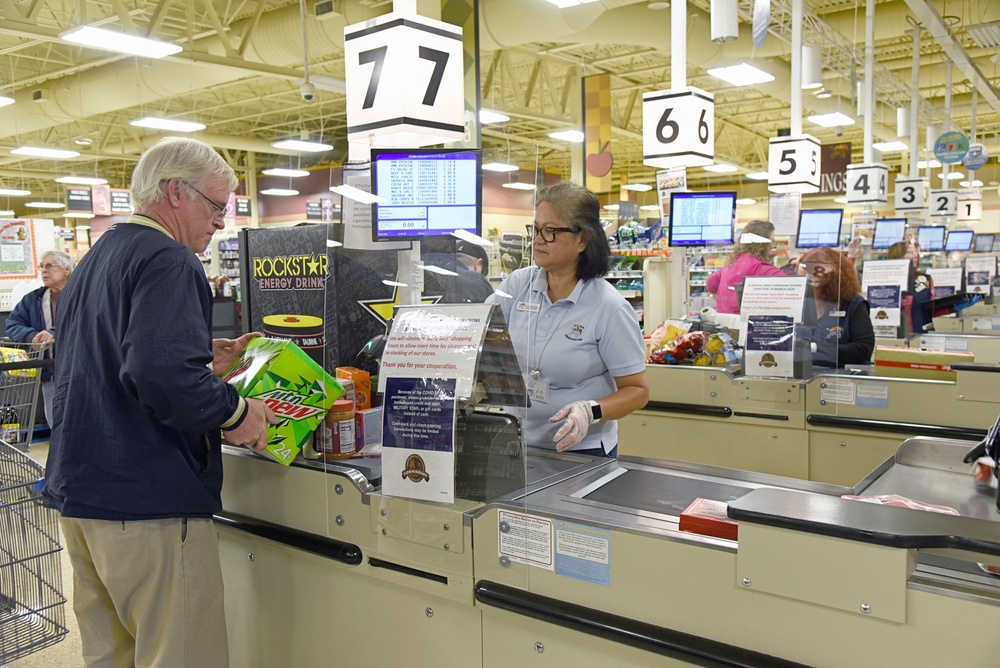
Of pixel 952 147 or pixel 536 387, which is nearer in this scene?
pixel 536 387

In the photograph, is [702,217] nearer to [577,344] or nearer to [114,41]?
[577,344]

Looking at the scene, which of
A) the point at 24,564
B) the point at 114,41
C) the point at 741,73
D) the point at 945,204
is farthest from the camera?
the point at 945,204

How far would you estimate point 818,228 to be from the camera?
9070mm

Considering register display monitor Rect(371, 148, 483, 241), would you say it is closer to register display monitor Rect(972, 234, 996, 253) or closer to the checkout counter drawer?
the checkout counter drawer

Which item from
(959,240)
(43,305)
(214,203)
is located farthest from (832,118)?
(214,203)

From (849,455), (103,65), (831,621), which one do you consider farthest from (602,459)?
(103,65)

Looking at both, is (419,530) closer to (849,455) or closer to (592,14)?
(849,455)

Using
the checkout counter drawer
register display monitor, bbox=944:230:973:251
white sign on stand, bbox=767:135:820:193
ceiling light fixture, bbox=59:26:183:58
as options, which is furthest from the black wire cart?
register display monitor, bbox=944:230:973:251

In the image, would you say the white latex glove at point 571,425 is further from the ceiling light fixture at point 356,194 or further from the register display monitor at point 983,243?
the register display monitor at point 983,243

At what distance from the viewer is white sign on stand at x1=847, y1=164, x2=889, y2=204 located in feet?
33.3

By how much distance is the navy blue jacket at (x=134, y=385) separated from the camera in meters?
1.85

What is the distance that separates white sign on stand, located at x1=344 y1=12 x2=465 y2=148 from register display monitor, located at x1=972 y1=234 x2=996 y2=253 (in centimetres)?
1517

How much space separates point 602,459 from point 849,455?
2.64m

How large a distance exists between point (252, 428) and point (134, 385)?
1.01 feet
